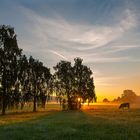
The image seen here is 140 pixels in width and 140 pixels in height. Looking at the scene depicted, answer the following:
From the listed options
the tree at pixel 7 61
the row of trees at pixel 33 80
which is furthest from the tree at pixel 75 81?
the tree at pixel 7 61

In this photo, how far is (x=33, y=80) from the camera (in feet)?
360

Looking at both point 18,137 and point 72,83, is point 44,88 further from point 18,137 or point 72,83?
point 18,137

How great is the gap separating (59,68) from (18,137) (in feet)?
329

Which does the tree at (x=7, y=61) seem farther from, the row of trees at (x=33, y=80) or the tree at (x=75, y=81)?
the tree at (x=75, y=81)

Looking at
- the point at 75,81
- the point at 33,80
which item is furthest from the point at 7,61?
the point at 75,81

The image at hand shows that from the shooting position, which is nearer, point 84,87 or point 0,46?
point 0,46

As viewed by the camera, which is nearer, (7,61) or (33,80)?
(7,61)

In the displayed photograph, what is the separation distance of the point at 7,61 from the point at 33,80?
31845mm

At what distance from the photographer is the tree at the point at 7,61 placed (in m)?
77.8

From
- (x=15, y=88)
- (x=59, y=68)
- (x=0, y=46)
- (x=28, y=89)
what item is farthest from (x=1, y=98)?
(x=59, y=68)

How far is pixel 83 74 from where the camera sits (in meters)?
126

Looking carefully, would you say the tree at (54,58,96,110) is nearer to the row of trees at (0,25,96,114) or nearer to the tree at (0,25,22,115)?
the row of trees at (0,25,96,114)

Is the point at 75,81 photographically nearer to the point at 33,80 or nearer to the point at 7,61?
the point at 33,80

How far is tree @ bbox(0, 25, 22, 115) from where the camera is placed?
7781 cm
